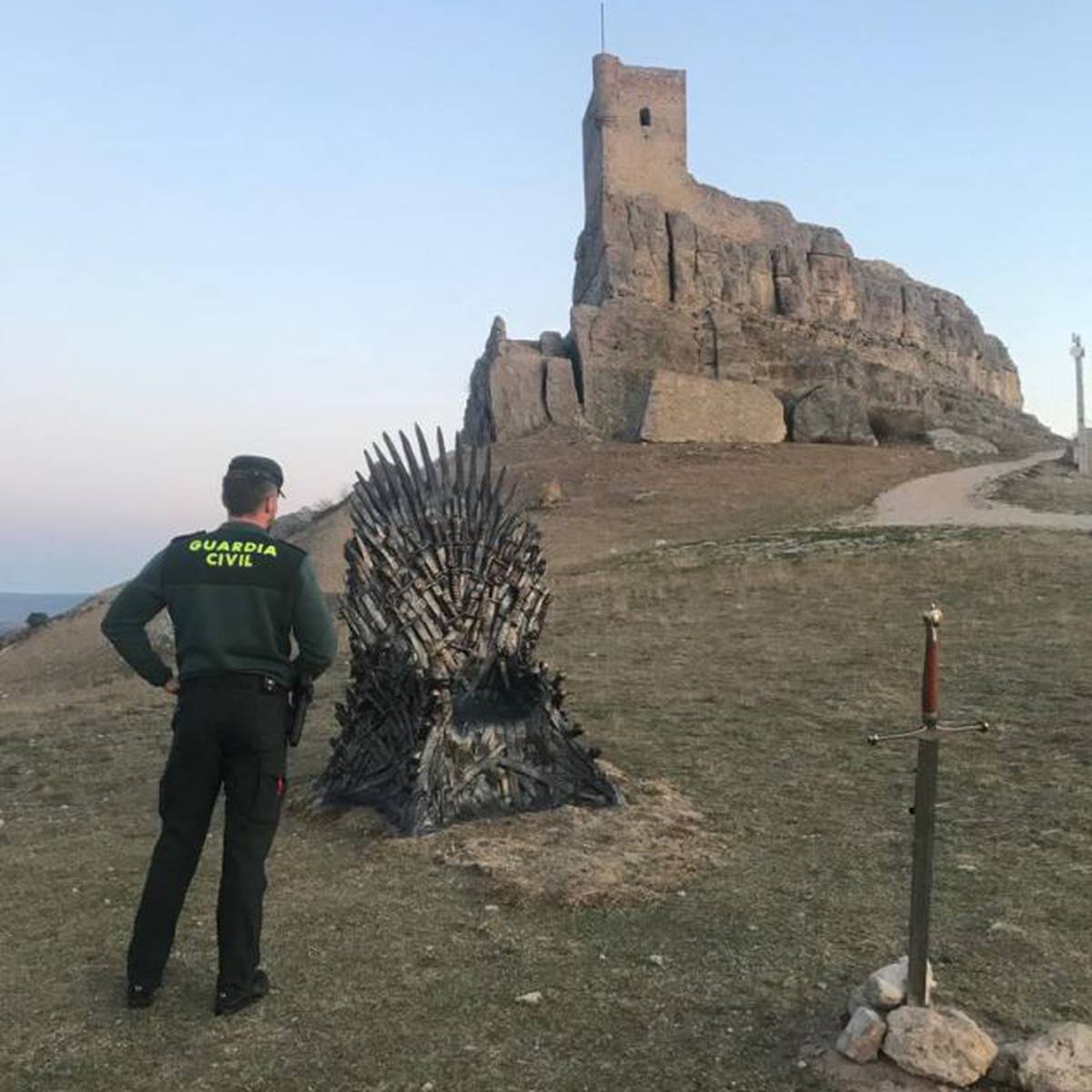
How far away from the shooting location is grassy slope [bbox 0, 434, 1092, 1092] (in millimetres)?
3467

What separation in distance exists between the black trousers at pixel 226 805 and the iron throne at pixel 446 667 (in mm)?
2039

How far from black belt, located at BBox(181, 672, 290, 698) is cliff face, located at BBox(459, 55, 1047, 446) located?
109ft

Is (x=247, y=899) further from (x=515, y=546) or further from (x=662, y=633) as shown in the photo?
(x=662, y=633)

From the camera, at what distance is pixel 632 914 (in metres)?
4.70

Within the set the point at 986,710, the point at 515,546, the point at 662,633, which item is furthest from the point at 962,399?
the point at 515,546

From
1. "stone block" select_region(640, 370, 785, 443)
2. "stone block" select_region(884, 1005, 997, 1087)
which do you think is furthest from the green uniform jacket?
"stone block" select_region(640, 370, 785, 443)

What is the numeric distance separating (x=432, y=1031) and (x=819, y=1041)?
1.29 meters

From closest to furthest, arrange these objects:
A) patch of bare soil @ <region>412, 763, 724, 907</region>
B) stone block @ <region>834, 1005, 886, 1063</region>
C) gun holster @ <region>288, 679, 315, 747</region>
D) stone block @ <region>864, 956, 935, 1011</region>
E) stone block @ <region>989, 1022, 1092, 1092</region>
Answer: stone block @ <region>989, 1022, 1092, 1092</region>, stone block @ <region>834, 1005, 886, 1063</region>, stone block @ <region>864, 956, 935, 1011</region>, gun holster @ <region>288, 679, 315, 747</region>, patch of bare soil @ <region>412, 763, 724, 907</region>

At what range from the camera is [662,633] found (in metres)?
14.2

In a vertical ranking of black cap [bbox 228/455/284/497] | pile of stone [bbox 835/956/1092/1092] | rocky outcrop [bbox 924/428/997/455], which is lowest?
pile of stone [bbox 835/956/1092/1092]

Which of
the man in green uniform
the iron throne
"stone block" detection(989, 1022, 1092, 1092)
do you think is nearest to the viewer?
"stone block" detection(989, 1022, 1092, 1092)

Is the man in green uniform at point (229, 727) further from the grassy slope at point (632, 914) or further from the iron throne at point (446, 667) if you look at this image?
the iron throne at point (446, 667)

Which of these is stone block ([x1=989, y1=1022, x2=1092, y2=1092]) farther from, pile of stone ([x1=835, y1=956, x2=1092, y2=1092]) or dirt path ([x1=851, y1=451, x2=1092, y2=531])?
dirt path ([x1=851, y1=451, x2=1092, y2=531])

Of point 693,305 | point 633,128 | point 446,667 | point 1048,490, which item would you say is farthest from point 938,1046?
point 633,128
